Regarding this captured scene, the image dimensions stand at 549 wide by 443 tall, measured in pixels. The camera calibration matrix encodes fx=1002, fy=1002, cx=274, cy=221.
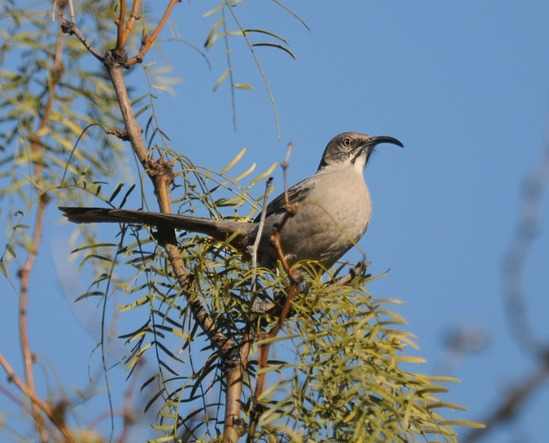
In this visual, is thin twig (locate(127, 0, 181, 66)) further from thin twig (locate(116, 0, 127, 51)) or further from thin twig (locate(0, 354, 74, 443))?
thin twig (locate(0, 354, 74, 443))

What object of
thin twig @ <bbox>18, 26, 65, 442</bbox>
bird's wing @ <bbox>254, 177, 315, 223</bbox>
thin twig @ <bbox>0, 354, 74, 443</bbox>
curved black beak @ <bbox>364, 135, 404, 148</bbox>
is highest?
curved black beak @ <bbox>364, 135, 404, 148</bbox>

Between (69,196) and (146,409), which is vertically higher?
(69,196)

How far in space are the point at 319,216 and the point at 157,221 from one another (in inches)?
94.7

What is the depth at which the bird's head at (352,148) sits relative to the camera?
7.08m

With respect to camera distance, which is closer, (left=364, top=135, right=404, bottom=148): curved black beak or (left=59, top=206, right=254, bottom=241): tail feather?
(left=59, top=206, right=254, bottom=241): tail feather

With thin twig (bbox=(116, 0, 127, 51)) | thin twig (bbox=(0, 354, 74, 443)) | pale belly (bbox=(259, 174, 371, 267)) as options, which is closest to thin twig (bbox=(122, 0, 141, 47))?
thin twig (bbox=(116, 0, 127, 51))

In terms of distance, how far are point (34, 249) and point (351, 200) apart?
3098mm

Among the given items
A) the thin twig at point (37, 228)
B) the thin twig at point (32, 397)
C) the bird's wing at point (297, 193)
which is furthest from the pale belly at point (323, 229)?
the thin twig at point (32, 397)

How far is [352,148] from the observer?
7184mm

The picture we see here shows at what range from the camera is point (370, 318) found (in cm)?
276

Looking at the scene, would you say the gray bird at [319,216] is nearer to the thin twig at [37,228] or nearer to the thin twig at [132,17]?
the thin twig at [37,228]

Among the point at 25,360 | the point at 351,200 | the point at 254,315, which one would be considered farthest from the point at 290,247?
the point at 25,360

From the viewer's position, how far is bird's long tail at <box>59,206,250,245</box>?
3.68 metres

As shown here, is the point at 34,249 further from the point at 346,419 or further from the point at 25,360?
the point at 346,419
